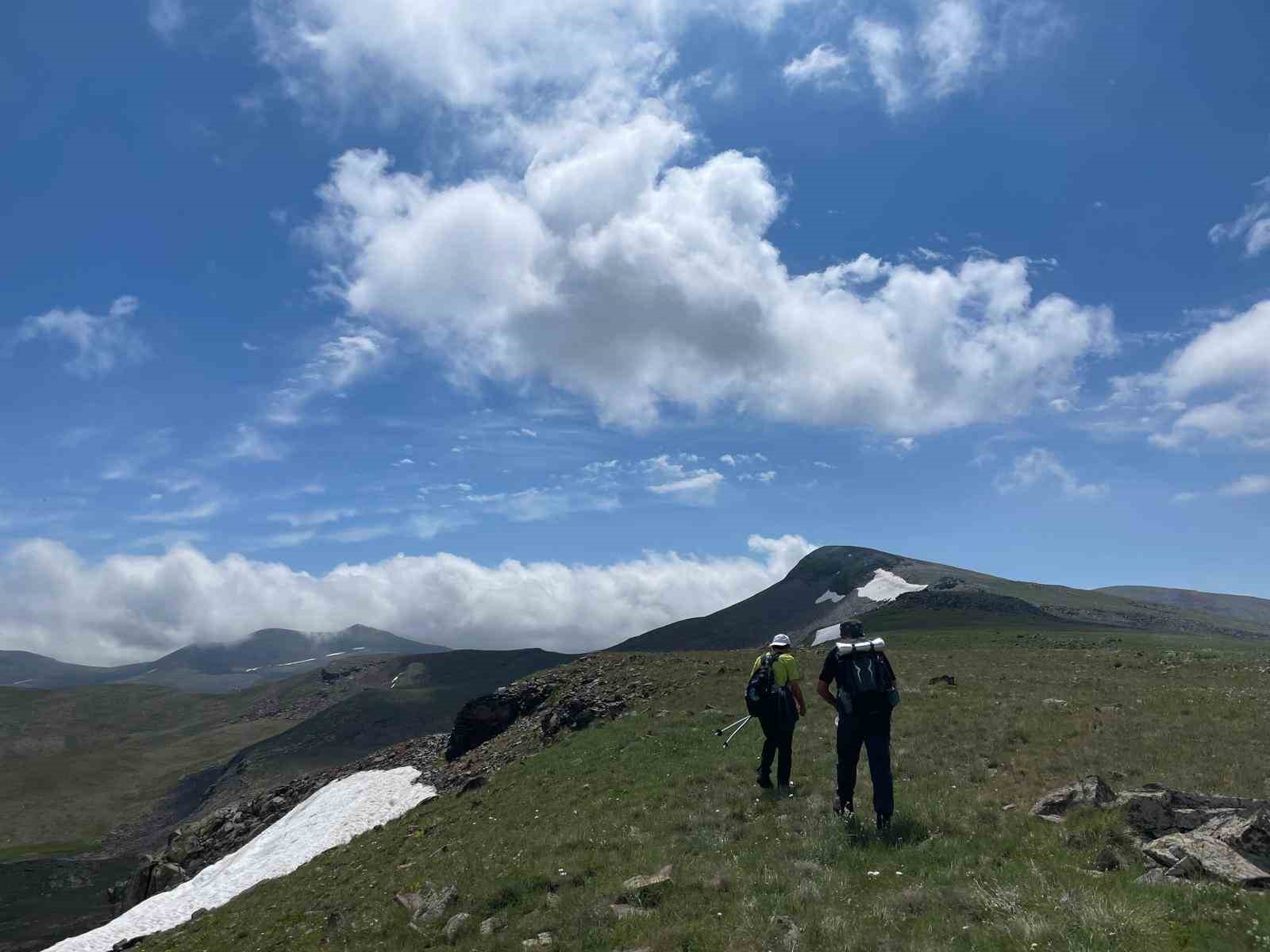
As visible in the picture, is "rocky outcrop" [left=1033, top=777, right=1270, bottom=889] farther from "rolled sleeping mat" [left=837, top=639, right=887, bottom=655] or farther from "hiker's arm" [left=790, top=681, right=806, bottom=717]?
"hiker's arm" [left=790, top=681, right=806, bottom=717]

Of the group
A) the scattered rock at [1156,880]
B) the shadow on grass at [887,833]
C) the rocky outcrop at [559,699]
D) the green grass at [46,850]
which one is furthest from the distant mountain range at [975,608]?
the green grass at [46,850]

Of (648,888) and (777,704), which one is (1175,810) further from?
(648,888)

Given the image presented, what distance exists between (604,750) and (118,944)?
809 inches

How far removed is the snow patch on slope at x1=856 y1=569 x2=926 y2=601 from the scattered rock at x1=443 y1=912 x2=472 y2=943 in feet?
543

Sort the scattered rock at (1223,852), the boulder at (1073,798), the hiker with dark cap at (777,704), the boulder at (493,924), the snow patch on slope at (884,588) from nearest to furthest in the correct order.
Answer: the scattered rock at (1223,852), the boulder at (493,924), the boulder at (1073,798), the hiker with dark cap at (777,704), the snow patch on slope at (884,588)

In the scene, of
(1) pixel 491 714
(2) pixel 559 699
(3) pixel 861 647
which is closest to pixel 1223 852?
(3) pixel 861 647

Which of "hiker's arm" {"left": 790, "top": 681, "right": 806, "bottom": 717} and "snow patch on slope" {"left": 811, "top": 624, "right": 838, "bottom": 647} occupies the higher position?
"hiker's arm" {"left": 790, "top": 681, "right": 806, "bottom": 717}

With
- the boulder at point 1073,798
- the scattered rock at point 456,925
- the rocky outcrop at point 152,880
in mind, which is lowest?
the rocky outcrop at point 152,880

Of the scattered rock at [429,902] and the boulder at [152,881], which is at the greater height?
the scattered rock at [429,902]

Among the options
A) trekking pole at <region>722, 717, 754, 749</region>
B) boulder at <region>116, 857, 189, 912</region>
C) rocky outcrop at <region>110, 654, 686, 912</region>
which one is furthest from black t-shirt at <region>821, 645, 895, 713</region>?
boulder at <region>116, 857, 189, 912</region>

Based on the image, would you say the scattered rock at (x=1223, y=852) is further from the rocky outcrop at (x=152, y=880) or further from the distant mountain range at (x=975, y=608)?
the distant mountain range at (x=975, y=608)

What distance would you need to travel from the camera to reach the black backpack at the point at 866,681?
12422 mm

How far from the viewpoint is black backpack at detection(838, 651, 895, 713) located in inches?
489

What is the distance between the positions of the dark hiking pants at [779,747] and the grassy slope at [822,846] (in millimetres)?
653
